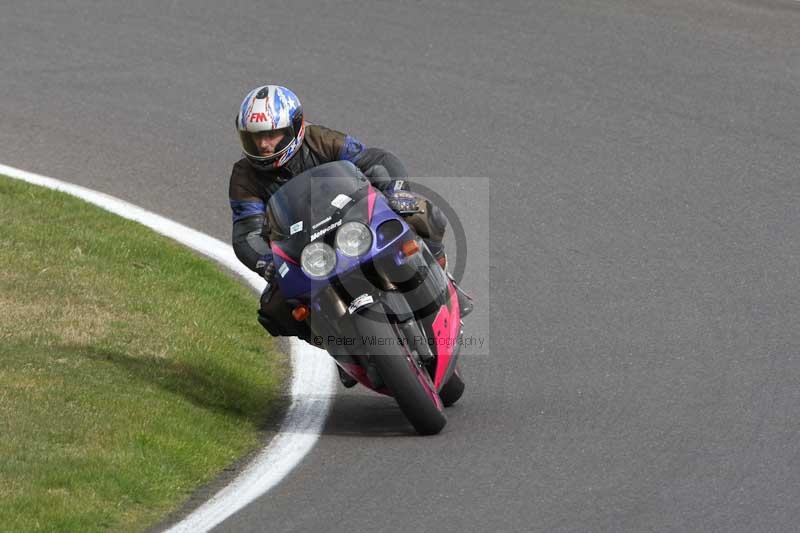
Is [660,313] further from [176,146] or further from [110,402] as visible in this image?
[176,146]

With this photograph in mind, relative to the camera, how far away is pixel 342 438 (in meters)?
8.49

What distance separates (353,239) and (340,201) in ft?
0.89

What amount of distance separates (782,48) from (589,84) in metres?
2.04

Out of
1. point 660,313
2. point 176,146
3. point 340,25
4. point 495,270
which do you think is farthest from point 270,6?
point 660,313

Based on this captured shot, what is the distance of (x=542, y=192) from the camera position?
40.4ft

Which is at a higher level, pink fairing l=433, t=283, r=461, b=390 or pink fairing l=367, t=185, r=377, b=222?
pink fairing l=367, t=185, r=377, b=222

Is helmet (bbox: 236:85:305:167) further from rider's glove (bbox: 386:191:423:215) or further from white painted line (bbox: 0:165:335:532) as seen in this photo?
white painted line (bbox: 0:165:335:532)

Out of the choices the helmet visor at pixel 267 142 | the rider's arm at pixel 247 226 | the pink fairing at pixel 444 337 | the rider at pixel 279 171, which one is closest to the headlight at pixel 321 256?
the rider at pixel 279 171

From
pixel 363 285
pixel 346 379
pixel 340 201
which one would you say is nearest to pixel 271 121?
pixel 340 201

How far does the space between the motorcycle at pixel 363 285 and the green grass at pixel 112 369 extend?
932 mm

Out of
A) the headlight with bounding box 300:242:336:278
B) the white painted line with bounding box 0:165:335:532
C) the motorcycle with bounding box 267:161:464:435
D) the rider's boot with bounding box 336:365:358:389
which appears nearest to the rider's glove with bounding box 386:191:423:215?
the motorcycle with bounding box 267:161:464:435

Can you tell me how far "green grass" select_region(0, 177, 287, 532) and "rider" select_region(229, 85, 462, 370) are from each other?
831 millimetres

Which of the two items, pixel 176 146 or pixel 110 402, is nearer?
pixel 110 402

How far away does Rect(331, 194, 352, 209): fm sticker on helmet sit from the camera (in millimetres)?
8008
